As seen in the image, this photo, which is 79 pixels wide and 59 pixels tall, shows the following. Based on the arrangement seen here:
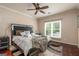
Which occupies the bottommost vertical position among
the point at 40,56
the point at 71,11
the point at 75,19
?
the point at 40,56

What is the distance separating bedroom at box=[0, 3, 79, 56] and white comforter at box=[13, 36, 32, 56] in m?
0.02

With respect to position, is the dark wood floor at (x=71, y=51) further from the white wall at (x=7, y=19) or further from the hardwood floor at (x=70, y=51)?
the white wall at (x=7, y=19)

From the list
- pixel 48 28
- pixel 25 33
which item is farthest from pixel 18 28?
pixel 48 28

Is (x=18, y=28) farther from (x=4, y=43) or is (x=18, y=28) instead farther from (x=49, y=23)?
(x=49, y=23)

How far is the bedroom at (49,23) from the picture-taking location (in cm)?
145

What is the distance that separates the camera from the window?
1543 mm

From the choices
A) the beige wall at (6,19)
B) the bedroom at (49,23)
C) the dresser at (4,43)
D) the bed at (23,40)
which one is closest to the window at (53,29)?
the bedroom at (49,23)

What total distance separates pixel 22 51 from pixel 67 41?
2.41ft

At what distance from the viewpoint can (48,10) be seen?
5.00 ft

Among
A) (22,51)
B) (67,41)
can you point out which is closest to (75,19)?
(67,41)

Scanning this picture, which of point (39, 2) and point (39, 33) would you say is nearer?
point (39, 2)

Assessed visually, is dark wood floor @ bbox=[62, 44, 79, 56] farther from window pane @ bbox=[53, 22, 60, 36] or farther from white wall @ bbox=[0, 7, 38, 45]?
white wall @ bbox=[0, 7, 38, 45]

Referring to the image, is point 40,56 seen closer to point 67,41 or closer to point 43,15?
point 67,41

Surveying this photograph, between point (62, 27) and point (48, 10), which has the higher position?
point (48, 10)
